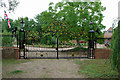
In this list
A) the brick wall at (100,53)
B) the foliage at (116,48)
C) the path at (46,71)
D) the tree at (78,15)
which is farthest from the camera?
the tree at (78,15)

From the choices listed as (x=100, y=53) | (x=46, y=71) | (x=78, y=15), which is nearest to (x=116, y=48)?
(x=46, y=71)

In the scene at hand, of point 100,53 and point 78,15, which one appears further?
point 78,15

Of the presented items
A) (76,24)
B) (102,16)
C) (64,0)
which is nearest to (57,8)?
(64,0)

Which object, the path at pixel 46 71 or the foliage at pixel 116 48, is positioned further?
the path at pixel 46 71

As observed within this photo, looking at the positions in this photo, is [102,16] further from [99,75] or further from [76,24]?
[99,75]

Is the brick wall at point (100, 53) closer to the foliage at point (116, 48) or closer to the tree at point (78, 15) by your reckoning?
the tree at point (78, 15)

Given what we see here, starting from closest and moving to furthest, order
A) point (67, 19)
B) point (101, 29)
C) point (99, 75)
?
point (99, 75) < point (67, 19) < point (101, 29)

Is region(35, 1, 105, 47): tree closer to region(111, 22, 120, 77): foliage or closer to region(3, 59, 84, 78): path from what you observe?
region(3, 59, 84, 78): path

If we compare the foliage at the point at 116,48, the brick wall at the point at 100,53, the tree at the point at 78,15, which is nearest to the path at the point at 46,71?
the foliage at the point at 116,48

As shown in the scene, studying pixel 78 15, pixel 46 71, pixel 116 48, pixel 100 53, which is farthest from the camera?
pixel 78 15

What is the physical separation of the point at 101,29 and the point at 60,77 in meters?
9.99

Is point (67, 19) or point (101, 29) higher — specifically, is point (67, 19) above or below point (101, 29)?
above

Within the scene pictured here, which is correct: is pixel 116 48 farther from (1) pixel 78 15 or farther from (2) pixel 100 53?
(1) pixel 78 15

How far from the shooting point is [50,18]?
40.4 ft
